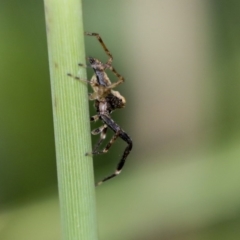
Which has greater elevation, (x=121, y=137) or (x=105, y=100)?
(x=105, y=100)

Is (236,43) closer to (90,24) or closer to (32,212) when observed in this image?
(90,24)

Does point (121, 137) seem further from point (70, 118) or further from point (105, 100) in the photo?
point (70, 118)

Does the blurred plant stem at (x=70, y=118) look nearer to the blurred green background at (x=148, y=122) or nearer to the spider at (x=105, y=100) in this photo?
the spider at (x=105, y=100)

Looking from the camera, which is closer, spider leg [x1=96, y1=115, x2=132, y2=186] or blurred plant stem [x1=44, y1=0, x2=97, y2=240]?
blurred plant stem [x1=44, y1=0, x2=97, y2=240]

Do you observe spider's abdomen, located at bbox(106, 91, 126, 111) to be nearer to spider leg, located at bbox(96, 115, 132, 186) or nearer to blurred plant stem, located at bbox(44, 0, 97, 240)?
spider leg, located at bbox(96, 115, 132, 186)

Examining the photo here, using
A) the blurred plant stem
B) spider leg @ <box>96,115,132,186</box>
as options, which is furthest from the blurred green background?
the blurred plant stem

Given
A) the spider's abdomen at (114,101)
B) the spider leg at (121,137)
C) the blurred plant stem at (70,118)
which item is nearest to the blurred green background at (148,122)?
the spider leg at (121,137)

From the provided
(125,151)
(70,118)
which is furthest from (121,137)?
(70,118)
